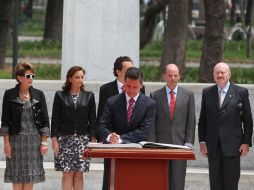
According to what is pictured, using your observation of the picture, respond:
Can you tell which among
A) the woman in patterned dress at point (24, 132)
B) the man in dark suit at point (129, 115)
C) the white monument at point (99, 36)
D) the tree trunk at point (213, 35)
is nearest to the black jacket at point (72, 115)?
the woman in patterned dress at point (24, 132)

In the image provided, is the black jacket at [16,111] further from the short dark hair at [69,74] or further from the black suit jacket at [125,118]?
the black suit jacket at [125,118]

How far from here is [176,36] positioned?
2178cm

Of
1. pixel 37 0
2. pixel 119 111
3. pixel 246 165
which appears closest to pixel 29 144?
pixel 119 111

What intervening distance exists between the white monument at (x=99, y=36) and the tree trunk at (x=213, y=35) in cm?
466

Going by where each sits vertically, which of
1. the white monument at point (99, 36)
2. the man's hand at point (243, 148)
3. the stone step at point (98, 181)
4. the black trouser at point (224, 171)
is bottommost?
the stone step at point (98, 181)

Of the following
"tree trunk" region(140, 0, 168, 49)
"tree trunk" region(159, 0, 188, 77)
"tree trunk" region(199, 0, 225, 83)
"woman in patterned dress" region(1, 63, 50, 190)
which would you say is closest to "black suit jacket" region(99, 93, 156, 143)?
"woman in patterned dress" region(1, 63, 50, 190)

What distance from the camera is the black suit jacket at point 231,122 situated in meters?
12.2

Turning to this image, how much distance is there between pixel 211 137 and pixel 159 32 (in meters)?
35.3

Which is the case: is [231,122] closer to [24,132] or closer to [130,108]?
[130,108]

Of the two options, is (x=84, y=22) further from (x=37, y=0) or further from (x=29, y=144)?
(x=37, y=0)

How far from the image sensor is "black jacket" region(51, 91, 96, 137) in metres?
12.4

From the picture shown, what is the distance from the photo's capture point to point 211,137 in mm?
12273

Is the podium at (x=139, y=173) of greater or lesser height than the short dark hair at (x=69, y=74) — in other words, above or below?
below

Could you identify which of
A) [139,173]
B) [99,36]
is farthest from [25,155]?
[99,36]
